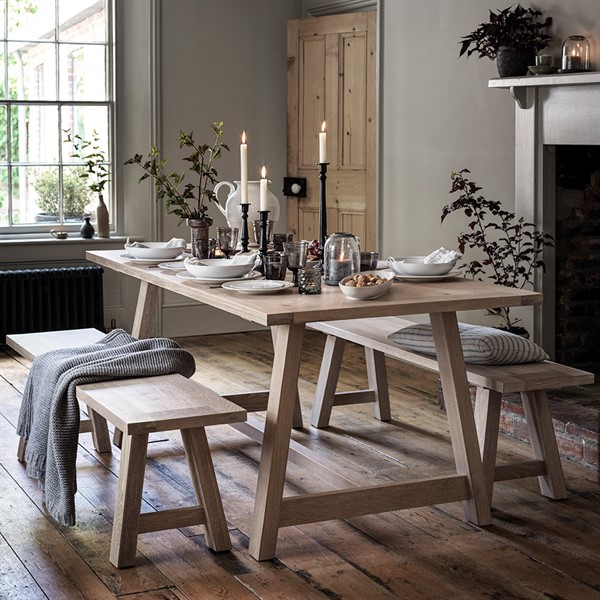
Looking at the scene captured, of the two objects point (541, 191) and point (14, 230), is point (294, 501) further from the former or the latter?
point (14, 230)

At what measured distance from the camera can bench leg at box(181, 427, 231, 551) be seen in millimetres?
3305

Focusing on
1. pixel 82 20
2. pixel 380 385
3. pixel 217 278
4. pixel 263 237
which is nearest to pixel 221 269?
pixel 217 278

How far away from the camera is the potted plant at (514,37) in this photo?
16.5 ft

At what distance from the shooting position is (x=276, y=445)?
323 centimetres

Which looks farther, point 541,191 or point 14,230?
point 14,230

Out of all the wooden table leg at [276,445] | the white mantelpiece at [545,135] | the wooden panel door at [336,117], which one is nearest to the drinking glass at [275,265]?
the wooden table leg at [276,445]

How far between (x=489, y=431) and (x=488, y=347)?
0.31 meters

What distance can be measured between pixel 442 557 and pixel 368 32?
13.7 feet

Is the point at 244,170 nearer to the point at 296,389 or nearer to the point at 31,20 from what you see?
the point at 296,389

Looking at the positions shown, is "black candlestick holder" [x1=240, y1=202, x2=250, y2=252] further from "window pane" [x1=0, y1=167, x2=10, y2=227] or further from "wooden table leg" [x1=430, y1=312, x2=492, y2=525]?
"window pane" [x1=0, y1=167, x2=10, y2=227]

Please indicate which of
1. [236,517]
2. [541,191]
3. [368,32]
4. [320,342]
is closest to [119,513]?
[236,517]

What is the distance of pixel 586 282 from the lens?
17.5 feet

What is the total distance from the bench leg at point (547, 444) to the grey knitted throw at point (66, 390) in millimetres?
1258

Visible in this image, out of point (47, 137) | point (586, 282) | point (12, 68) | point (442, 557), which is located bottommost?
point (442, 557)
